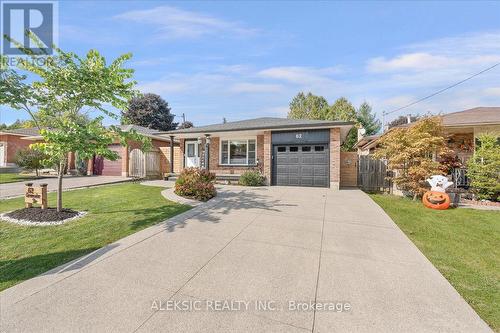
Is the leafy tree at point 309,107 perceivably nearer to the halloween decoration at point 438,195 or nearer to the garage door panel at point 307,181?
the garage door panel at point 307,181

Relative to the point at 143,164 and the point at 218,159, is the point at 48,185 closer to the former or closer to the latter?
the point at 143,164

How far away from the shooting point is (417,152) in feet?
30.4

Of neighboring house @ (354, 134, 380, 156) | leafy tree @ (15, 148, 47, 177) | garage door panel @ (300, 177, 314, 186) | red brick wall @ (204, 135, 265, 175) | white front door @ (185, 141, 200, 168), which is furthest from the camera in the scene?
neighboring house @ (354, 134, 380, 156)

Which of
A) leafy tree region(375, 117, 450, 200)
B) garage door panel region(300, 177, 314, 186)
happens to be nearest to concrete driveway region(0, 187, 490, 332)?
leafy tree region(375, 117, 450, 200)

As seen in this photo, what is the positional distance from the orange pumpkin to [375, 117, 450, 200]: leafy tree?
988mm

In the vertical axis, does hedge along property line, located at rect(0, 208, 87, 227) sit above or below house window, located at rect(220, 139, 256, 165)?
below

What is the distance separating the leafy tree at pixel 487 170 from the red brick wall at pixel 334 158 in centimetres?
515

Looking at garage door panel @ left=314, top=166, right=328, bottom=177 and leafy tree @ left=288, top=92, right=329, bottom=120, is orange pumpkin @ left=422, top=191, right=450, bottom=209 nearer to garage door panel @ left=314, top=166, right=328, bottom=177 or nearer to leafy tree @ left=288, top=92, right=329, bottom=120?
garage door panel @ left=314, top=166, right=328, bottom=177

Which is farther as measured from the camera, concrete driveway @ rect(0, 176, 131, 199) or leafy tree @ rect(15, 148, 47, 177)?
leafy tree @ rect(15, 148, 47, 177)

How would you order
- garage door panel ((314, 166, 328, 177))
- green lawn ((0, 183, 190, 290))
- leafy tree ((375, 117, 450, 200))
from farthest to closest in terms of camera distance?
garage door panel ((314, 166, 328, 177)) < leafy tree ((375, 117, 450, 200)) < green lawn ((0, 183, 190, 290))

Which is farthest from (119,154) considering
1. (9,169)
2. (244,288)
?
(244,288)

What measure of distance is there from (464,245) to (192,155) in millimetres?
14898

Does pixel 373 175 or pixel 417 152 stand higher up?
pixel 417 152

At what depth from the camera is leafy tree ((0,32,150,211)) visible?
203 inches
